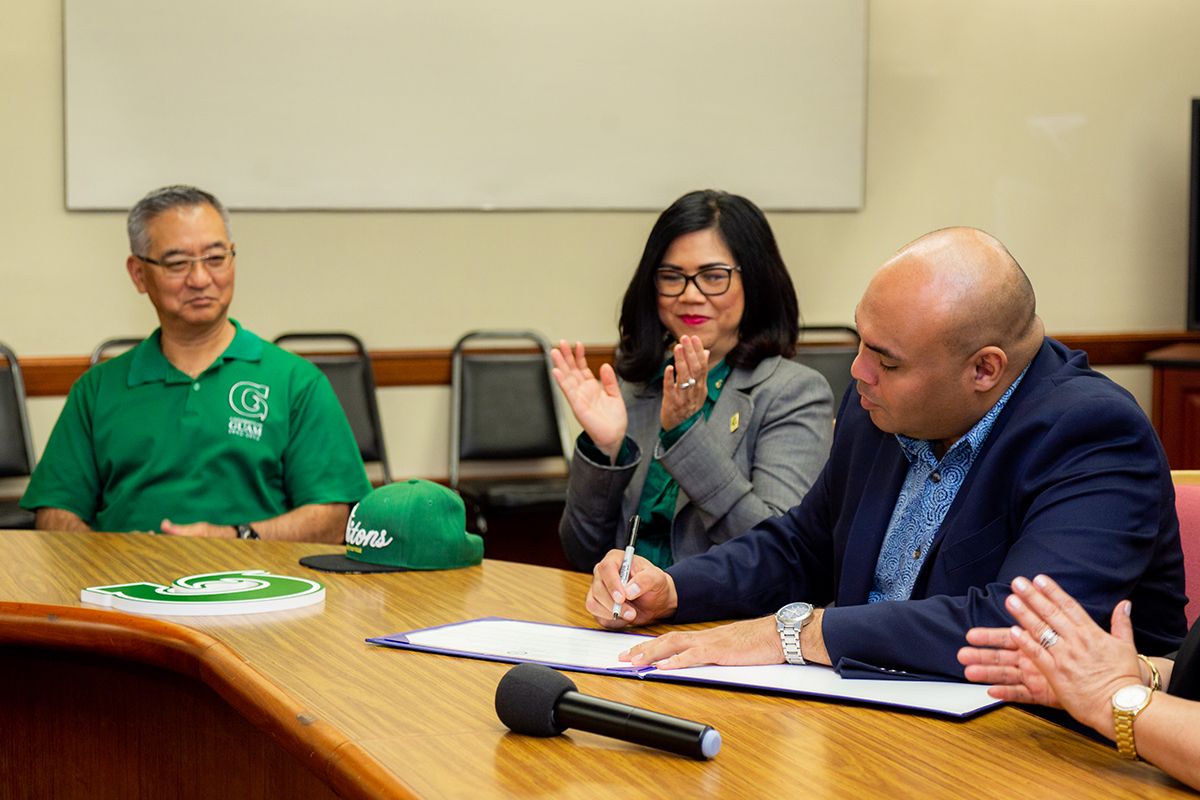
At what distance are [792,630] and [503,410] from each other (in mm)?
3393

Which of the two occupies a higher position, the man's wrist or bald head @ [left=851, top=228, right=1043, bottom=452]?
bald head @ [left=851, top=228, right=1043, bottom=452]

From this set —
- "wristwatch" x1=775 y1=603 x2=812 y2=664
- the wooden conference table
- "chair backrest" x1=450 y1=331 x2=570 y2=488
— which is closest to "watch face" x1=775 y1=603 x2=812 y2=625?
"wristwatch" x1=775 y1=603 x2=812 y2=664

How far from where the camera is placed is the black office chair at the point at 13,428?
4477mm

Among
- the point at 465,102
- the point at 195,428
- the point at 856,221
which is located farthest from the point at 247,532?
the point at 856,221

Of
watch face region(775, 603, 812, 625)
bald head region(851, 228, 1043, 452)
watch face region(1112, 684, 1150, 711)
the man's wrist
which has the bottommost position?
the man's wrist

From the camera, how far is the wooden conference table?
4.43ft

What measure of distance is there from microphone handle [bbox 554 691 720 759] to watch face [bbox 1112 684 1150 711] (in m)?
0.40

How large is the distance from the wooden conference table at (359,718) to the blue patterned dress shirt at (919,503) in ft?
1.45

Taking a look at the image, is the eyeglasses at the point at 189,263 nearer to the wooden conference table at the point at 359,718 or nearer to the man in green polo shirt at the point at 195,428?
the man in green polo shirt at the point at 195,428

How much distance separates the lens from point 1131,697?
4.51 ft

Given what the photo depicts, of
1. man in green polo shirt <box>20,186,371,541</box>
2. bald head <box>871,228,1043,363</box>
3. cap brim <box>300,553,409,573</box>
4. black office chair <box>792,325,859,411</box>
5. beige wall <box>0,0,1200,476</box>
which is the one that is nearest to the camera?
bald head <box>871,228,1043,363</box>

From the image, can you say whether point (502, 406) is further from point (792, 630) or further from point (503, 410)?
point (792, 630)

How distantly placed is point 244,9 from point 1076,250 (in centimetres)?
351

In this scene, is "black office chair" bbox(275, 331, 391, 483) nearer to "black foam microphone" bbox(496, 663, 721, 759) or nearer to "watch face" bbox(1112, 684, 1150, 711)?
"black foam microphone" bbox(496, 663, 721, 759)
